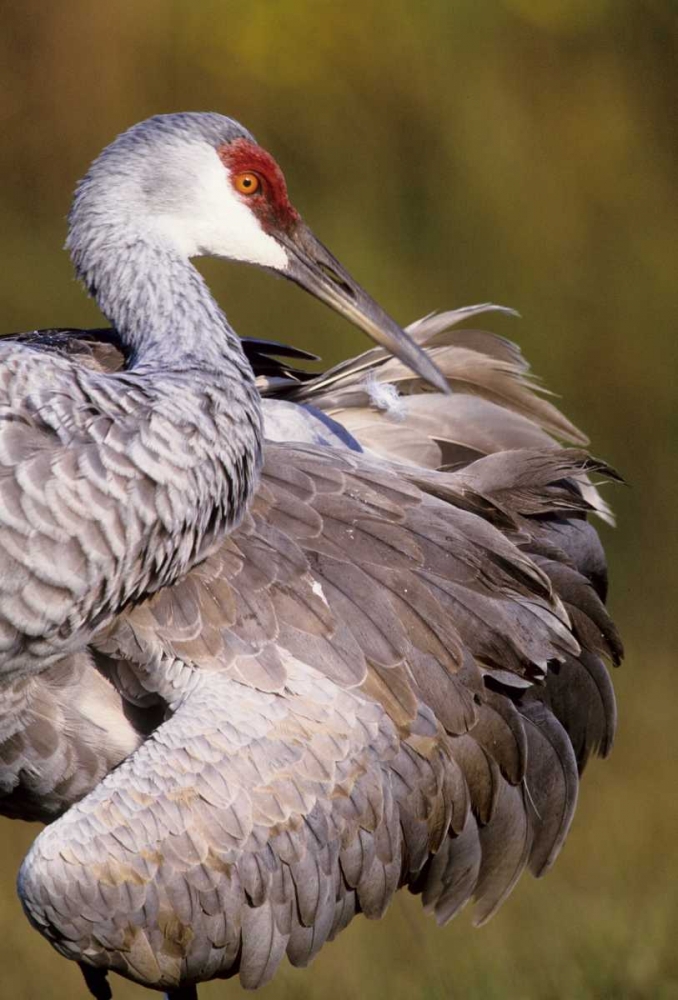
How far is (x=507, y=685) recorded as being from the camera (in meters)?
2.65

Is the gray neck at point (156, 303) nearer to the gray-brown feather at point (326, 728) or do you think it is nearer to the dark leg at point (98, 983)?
the gray-brown feather at point (326, 728)

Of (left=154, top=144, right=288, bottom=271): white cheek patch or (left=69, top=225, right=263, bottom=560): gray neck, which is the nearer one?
(left=69, top=225, right=263, bottom=560): gray neck

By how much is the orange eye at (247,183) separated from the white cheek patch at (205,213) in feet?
0.04

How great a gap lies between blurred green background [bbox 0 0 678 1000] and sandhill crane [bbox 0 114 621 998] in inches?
93.7

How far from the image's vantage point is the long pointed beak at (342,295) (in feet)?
9.22

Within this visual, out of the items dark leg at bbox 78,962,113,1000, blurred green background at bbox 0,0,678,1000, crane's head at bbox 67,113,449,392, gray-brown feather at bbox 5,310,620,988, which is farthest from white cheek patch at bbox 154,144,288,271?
blurred green background at bbox 0,0,678,1000

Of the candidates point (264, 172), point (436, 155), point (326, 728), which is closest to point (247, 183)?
point (264, 172)

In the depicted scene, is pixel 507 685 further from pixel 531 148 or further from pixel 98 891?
pixel 531 148

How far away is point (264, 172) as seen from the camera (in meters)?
2.73

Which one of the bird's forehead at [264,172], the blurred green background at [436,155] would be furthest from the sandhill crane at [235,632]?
the blurred green background at [436,155]

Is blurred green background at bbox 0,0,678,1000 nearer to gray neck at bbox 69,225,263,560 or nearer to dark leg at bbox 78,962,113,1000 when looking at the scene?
gray neck at bbox 69,225,263,560

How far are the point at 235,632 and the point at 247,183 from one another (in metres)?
0.75

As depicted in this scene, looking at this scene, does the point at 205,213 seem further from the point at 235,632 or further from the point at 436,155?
the point at 436,155

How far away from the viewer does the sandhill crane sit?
2.36m
